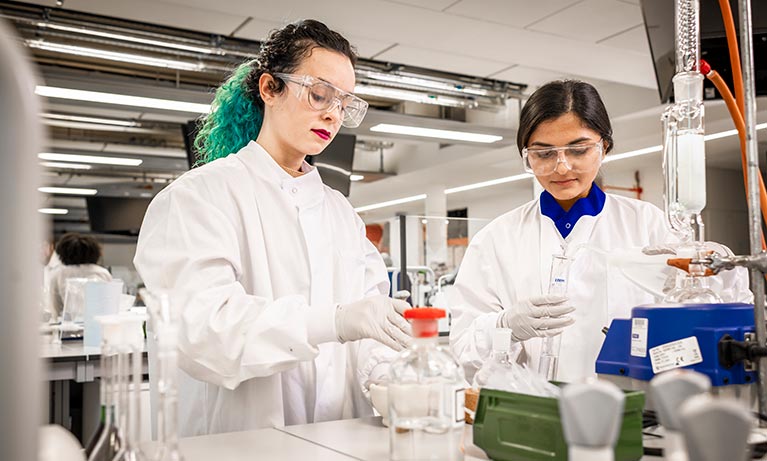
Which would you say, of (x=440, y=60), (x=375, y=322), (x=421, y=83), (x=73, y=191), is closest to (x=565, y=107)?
(x=375, y=322)

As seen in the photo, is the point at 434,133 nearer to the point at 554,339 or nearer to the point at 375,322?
the point at 554,339

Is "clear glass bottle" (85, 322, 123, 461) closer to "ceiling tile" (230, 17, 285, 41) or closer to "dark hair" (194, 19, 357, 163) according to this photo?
"dark hair" (194, 19, 357, 163)

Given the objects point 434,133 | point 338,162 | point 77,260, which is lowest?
point 77,260

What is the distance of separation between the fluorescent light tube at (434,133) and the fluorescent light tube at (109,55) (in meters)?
1.66

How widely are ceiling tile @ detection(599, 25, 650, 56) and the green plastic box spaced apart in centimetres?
410

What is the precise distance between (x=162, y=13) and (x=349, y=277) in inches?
127

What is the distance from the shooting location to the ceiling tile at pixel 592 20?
13.5 feet

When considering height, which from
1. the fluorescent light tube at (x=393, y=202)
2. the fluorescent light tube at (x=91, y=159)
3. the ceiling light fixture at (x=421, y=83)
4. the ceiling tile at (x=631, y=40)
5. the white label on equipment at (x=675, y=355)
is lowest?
the white label on equipment at (x=675, y=355)

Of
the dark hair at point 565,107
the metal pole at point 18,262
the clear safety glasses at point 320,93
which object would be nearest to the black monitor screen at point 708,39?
the dark hair at point 565,107

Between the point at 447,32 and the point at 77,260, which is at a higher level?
the point at 447,32

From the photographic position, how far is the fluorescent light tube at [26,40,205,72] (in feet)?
14.6

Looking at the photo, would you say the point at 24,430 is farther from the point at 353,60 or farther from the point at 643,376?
the point at 353,60

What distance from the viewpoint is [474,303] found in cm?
184

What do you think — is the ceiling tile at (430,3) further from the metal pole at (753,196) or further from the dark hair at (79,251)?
the metal pole at (753,196)
